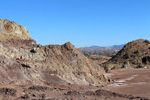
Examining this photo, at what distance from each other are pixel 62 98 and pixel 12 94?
3.44 m

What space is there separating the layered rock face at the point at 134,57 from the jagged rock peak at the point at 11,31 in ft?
93.2

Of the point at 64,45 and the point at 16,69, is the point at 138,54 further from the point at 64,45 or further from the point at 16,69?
the point at 16,69

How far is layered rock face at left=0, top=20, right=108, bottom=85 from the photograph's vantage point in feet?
61.3

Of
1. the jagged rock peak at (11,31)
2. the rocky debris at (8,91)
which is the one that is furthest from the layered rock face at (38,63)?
the rocky debris at (8,91)

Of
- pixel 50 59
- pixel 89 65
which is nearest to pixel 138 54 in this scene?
pixel 89 65

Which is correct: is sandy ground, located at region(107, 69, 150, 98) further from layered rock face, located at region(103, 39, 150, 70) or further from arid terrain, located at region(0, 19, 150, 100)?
layered rock face, located at region(103, 39, 150, 70)

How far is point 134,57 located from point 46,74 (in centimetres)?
4330

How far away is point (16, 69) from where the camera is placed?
18734mm

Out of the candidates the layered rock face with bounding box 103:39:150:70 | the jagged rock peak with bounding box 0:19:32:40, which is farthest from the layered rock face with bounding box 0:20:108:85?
the layered rock face with bounding box 103:39:150:70

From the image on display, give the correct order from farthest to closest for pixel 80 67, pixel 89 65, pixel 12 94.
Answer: pixel 89 65 → pixel 80 67 → pixel 12 94

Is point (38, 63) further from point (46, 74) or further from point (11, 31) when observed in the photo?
point (11, 31)

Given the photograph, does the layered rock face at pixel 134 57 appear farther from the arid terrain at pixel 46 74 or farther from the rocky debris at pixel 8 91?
the rocky debris at pixel 8 91

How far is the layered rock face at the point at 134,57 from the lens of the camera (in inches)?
A: 2149

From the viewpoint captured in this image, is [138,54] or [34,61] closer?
[34,61]
